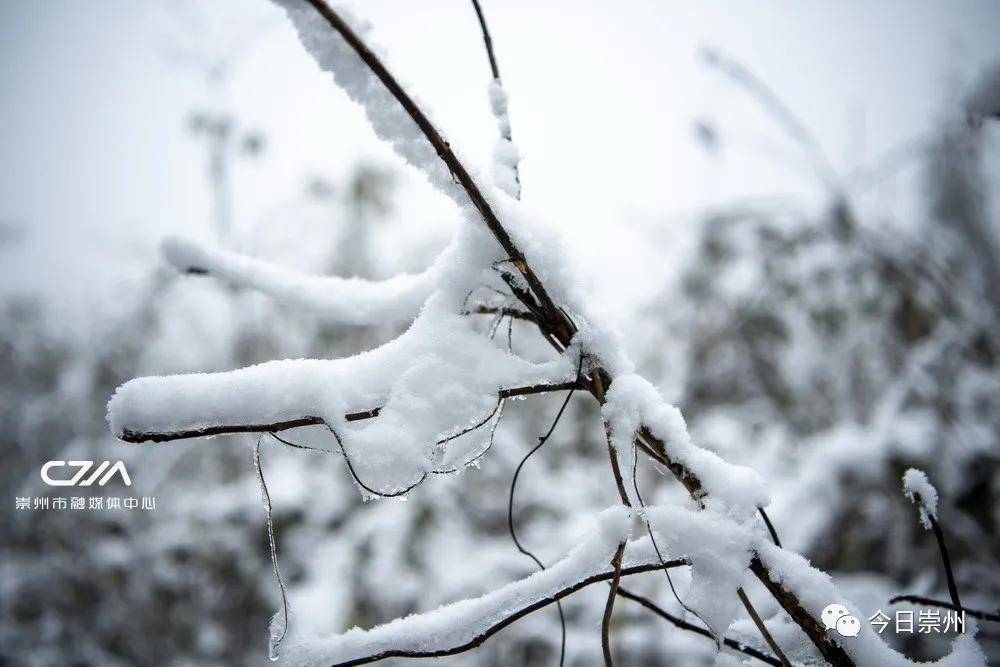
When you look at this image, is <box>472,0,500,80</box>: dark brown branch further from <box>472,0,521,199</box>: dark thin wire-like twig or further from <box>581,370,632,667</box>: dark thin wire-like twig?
<box>581,370,632,667</box>: dark thin wire-like twig

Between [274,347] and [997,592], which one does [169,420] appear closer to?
[997,592]

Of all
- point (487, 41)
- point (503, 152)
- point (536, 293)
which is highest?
point (487, 41)

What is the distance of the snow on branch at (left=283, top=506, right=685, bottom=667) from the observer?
20.1 inches

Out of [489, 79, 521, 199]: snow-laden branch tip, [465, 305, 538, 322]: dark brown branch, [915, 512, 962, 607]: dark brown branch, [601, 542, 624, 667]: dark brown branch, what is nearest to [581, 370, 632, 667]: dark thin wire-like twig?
[601, 542, 624, 667]: dark brown branch

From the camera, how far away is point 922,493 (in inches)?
22.3

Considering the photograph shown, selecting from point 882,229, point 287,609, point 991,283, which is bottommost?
point 287,609

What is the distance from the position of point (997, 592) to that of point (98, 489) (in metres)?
4.64

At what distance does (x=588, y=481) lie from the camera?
137 inches

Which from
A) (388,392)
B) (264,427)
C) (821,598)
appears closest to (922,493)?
(821,598)

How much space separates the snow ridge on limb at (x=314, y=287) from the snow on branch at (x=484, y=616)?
34cm

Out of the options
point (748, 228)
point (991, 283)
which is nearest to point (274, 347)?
point (748, 228)

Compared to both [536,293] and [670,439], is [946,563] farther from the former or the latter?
[536,293]

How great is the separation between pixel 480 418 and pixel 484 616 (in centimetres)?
21

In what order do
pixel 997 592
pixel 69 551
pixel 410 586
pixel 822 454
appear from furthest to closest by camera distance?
1. pixel 69 551
2. pixel 410 586
3. pixel 822 454
4. pixel 997 592
